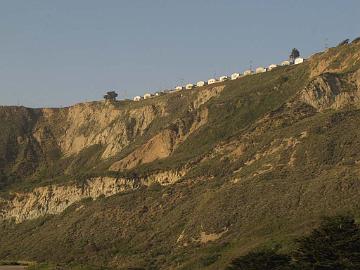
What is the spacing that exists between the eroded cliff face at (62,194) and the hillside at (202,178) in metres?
0.26

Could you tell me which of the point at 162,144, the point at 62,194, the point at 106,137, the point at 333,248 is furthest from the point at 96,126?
the point at 333,248

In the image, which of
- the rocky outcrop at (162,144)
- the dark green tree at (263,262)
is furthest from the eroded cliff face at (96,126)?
the dark green tree at (263,262)

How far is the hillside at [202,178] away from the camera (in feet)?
271

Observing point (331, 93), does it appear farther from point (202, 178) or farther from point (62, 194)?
point (62, 194)

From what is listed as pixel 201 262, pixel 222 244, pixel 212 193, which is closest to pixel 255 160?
pixel 212 193

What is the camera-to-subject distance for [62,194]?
437ft

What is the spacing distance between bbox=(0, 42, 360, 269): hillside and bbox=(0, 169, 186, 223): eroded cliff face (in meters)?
0.26

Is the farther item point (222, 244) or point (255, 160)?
point (255, 160)

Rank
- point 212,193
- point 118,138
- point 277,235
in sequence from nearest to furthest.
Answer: point 277,235, point 212,193, point 118,138

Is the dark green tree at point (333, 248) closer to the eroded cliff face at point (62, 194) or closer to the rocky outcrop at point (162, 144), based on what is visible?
the eroded cliff face at point (62, 194)

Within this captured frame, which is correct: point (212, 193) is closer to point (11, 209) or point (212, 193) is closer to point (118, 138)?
point (11, 209)

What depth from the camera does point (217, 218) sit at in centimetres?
8725

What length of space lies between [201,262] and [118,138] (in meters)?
92.2

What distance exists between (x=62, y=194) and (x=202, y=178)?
36776mm
